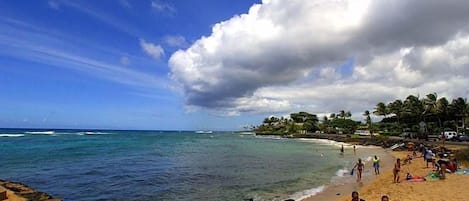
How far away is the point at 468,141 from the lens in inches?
2096

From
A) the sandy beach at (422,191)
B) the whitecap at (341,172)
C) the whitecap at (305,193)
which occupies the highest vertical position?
the sandy beach at (422,191)

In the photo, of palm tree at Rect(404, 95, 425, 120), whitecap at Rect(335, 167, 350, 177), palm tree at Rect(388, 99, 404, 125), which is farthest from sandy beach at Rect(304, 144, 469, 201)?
palm tree at Rect(388, 99, 404, 125)

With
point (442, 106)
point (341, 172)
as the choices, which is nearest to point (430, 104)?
point (442, 106)

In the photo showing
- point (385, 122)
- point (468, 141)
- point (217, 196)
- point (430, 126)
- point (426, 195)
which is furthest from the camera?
point (385, 122)

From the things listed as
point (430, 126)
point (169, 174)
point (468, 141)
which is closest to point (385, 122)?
point (430, 126)

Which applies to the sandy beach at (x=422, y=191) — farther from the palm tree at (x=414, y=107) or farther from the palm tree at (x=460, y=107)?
the palm tree at (x=414, y=107)

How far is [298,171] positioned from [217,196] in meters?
12.0

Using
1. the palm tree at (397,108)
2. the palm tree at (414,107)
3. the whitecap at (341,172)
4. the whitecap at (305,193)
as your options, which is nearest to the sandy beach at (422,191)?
the whitecap at (305,193)

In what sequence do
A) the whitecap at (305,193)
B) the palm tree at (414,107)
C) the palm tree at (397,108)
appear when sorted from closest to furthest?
the whitecap at (305,193), the palm tree at (414,107), the palm tree at (397,108)

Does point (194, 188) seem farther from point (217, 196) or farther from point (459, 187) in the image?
point (459, 187)

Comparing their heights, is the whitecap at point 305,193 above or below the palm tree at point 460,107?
below

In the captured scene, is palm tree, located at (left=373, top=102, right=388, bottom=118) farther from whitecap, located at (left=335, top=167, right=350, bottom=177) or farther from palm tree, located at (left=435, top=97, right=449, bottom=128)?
whitecap, located at (left=335, top=167, right=350, bottom=177)

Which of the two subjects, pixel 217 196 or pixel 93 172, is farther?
pixel 93 172

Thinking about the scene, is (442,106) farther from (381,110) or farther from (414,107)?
(381,110)
